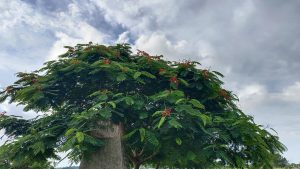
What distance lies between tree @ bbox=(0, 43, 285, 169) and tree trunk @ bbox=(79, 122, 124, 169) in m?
0.03

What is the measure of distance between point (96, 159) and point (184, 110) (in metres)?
3.64

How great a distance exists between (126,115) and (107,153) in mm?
1483

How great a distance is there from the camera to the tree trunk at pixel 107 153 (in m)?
12.8

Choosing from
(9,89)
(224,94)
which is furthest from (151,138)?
(9,89)

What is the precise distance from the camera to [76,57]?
1463cm

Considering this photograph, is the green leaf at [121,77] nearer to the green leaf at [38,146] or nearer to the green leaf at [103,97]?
the green leaf at [103,97]

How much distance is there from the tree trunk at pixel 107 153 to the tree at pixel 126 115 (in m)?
0.03

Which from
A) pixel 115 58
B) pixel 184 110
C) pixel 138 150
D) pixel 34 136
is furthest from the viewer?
pixel 138 150

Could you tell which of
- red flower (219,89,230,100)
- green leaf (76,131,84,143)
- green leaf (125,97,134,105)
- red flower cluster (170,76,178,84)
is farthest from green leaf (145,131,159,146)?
red flower (219,89,230,100)

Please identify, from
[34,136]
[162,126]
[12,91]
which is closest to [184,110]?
[162,126]

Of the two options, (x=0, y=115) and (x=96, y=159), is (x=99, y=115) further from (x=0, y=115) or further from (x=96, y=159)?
(x=0, y=115)

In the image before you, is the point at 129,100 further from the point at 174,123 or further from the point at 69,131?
the point at 69,131

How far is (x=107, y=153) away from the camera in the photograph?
42.4 feet

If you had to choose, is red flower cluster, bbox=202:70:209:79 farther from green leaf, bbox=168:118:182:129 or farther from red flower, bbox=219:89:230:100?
green leaf, bbox=168:118:182:129
